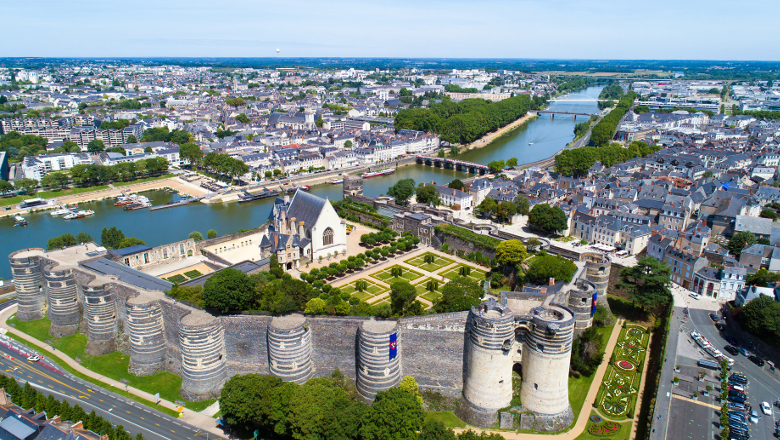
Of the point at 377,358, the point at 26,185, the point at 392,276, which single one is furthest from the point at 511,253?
the point at 26,185

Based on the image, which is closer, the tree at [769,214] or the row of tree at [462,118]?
the tree at [769,214]

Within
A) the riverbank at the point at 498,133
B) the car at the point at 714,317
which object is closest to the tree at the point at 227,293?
the car at the point at 714,317

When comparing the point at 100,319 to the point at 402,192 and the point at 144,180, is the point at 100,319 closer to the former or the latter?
the point at 402,192

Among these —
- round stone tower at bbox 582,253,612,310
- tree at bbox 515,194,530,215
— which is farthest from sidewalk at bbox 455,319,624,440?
tree at bbox 515,194,530,215

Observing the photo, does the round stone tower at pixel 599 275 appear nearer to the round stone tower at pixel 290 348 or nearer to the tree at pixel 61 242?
the round stone tower at pixel 290 348

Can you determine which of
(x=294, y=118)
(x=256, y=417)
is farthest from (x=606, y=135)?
(x=256, y=417)

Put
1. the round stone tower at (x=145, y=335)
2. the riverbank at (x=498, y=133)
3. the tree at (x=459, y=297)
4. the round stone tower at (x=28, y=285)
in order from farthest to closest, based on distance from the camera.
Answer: the riverbank at (x=498, y=133) < the round stone tower at (x=28, y=285) < the tree at (x=459, y=297) < the round stone tower at (x=145, y=335)

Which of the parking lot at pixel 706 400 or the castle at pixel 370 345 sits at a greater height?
the castle at pixel 370 345
